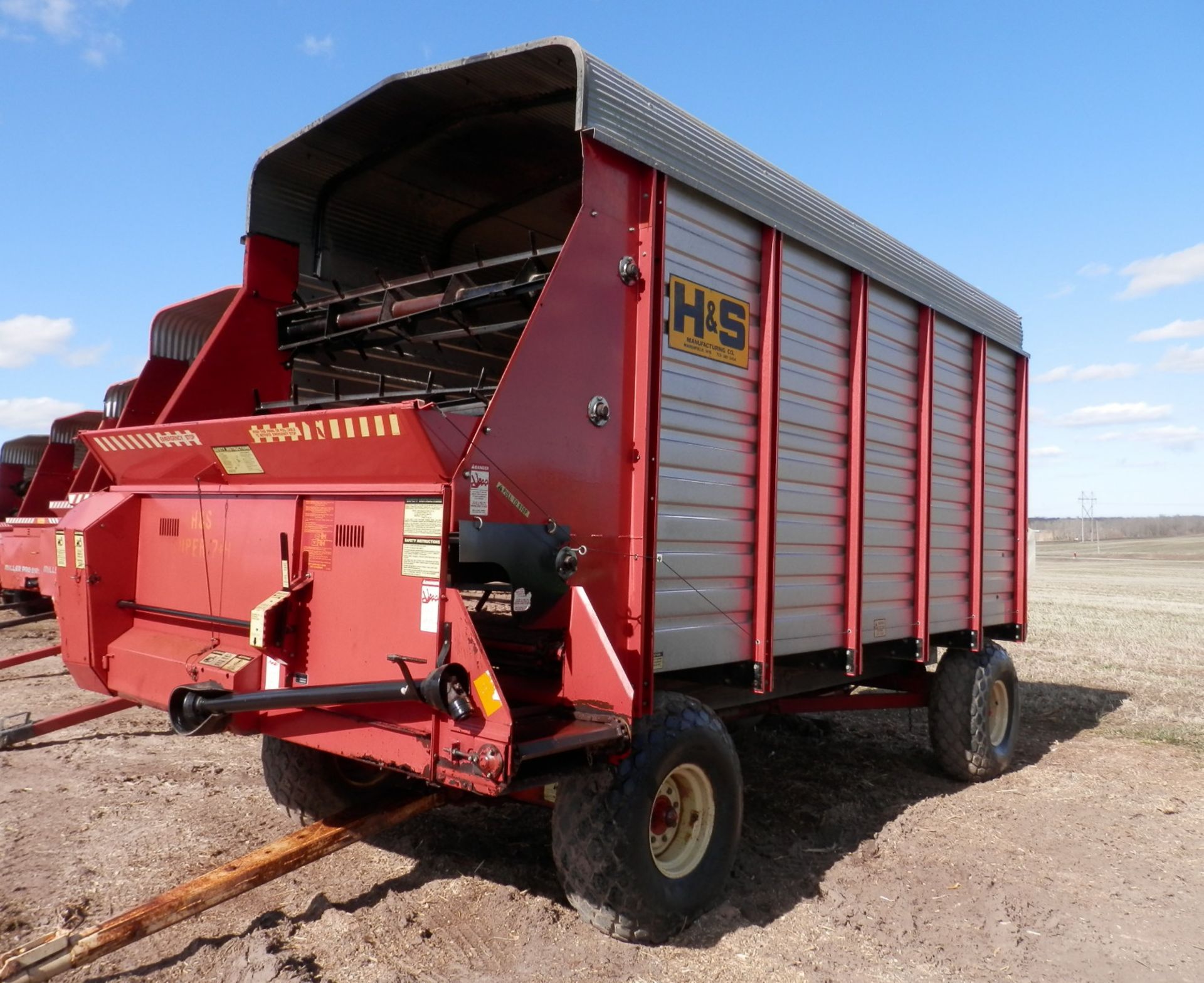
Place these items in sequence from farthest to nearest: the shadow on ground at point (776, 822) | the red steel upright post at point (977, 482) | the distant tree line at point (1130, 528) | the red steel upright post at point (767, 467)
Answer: the distant tree line at point (1130, 528)
the red steel upright post at point (977, 482)
the red steel upright post at point (767, 467)
the shadow on ground at point (776, 822)

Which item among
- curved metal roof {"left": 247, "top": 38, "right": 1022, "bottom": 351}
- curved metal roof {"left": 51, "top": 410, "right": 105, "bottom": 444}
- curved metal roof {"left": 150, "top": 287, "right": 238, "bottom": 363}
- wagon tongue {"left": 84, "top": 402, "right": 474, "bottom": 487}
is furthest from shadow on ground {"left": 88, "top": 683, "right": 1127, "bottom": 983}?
curved metal roof {"left": 51, "top": 410, "right": 105, "bottom": 444}

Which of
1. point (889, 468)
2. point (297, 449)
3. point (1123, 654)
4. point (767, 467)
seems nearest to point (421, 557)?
point (297, 449)

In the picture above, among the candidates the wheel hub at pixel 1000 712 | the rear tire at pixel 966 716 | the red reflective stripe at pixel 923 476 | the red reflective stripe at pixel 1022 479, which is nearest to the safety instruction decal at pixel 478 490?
the red reflective stripe at pixel 923 476

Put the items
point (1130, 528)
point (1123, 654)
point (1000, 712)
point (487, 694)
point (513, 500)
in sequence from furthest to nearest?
1. point (1130, 528)
2. point (1123, 654)
3. point (1000, 712)
4. point (513, 500)
5. point (487, 694)

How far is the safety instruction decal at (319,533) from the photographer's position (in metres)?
3.57

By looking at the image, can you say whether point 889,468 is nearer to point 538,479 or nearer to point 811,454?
point 811,454

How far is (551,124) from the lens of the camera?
4.39 meters

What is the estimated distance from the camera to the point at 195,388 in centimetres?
457

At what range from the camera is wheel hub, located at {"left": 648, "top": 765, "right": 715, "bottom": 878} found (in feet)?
12.0

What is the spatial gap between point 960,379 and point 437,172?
3700mm

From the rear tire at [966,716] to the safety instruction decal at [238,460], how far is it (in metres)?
4.71

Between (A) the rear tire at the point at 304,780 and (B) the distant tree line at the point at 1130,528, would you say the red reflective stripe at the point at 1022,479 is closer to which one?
(A) the rear tire at the point at 304,780

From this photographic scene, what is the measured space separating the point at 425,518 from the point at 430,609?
0.31m

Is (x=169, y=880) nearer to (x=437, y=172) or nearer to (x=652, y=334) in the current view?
(x=652, y=334)
